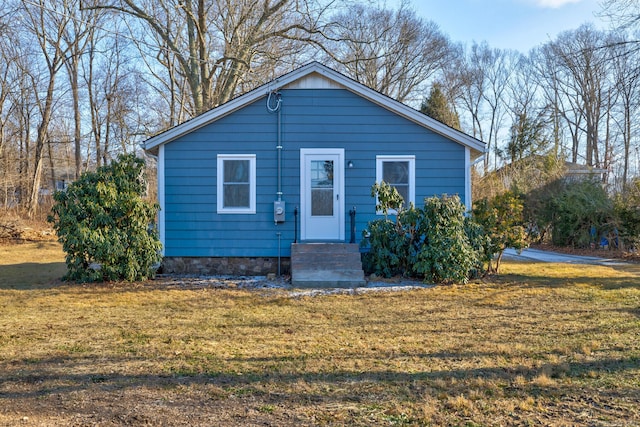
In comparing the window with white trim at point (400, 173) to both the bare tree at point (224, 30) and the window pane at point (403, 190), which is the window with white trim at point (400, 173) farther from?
the bare tree at point (224, 30)

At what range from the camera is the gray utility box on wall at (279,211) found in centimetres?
1005

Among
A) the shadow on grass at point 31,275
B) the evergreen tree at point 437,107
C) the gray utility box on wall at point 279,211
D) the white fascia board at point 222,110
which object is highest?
the evergreen tree at point 437,107

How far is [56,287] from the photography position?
8.75m

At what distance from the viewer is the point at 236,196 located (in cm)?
1024

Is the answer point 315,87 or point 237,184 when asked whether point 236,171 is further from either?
point 315,87

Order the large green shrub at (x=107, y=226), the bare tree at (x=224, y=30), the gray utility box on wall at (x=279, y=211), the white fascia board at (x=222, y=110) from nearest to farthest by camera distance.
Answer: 1. the large green shrub at (x=107, y=226)
2. the white fascia board at (x=222, y=110)
3. the gray utility box on wall at (x=279, y=211)
4. the bare tree at (x=224, y=30)

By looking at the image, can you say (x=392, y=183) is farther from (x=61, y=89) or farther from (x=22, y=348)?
(x=61, y=89)

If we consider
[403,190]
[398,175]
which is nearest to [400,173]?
[398,175]

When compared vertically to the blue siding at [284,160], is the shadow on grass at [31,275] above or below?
below

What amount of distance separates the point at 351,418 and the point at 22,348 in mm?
3543

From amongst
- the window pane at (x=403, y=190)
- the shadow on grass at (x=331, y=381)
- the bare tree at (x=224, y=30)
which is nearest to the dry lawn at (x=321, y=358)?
the shadow on grass at (x=331, y=381)

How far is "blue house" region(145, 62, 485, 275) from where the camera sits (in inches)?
400

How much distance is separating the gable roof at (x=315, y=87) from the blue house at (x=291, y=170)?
3 cm

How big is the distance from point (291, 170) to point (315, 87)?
1796mm
